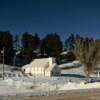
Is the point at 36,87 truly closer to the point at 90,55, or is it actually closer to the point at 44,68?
the point at 90,55

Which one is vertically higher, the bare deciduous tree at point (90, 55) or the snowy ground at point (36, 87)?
the bare deciduous tree at point (90, 55)

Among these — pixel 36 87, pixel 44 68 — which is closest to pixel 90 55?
pixel 36 87

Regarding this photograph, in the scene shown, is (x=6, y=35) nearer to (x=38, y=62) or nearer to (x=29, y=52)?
(x=29, y=52)

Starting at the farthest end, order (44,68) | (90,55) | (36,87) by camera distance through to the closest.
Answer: (44,68) < (90,55) < (36,87)

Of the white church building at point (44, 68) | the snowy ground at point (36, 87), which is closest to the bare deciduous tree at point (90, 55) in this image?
the snowy ground at point (36, 87)

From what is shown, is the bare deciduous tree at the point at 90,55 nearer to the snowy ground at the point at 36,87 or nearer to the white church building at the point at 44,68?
the snowy ground at the point at 36,87

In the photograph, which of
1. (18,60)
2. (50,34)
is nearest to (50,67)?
(50,34)

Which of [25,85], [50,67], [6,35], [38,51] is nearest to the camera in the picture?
[25,85]

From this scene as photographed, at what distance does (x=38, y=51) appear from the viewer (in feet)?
473

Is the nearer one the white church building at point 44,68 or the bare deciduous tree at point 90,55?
the bare deciduous tree at point 90,55

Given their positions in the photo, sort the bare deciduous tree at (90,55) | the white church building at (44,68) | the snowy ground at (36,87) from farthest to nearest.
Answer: the white church building at (44,68), the bare deciduous tree at (90,55), the snowy ground at (36,87)

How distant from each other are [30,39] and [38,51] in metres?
20.8

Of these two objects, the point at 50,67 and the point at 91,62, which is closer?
the point at 91,62

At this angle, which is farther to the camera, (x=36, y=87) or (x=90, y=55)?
(x=90, y=55)
